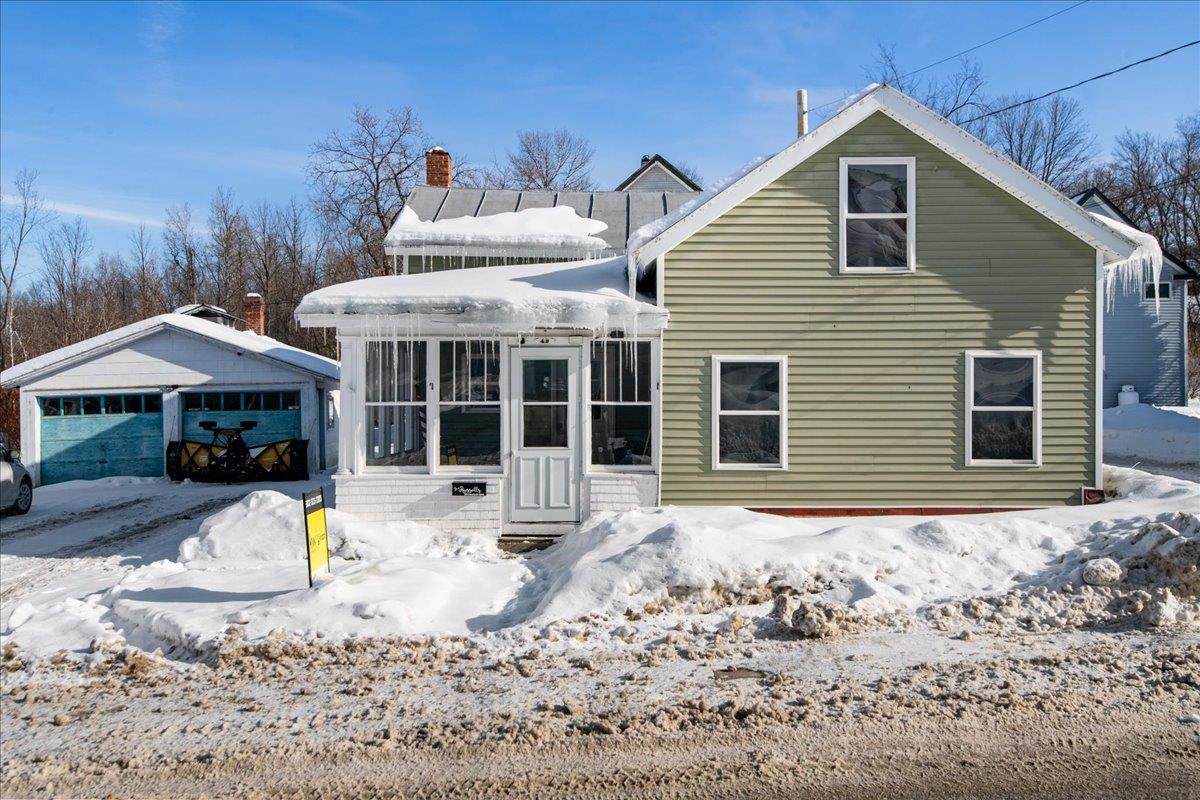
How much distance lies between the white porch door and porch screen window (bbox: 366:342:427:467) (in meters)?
1.22

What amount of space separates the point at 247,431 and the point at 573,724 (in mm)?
15137

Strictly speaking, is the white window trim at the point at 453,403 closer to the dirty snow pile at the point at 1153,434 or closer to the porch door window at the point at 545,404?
the porch door window at the point at 545,404

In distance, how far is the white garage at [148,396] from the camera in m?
17.3

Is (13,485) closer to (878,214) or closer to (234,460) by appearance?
(234,460)

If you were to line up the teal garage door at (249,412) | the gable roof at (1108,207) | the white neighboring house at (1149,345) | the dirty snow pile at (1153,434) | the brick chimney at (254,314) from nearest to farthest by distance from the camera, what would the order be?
the teal garage door at (249,412) < the dirty snow pile at (1153,434) < the brick chimney at (254,314) < the gable roof at (1108,207) < the white neighboring house at (1149,345)

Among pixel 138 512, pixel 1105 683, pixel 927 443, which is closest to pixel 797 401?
pixel 927 443

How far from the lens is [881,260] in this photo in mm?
10414

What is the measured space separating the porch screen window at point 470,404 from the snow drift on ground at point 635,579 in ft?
5.81

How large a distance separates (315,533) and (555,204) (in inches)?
443

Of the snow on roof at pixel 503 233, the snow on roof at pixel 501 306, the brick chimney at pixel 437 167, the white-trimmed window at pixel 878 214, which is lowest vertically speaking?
the snow on roof at pixel 501 306

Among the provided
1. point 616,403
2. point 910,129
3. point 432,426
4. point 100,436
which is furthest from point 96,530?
point 910,129

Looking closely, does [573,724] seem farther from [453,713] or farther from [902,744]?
[902,744]

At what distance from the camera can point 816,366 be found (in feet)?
34.0

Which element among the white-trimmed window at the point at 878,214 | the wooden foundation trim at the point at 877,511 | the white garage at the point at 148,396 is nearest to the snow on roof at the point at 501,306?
the white-trimmed window at the point at 878,214
